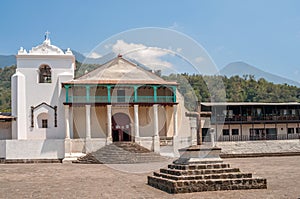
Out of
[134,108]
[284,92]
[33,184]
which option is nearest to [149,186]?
[33,184]

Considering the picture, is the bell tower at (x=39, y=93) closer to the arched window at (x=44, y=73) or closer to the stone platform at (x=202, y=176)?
the arched window at (x=44, y=73)

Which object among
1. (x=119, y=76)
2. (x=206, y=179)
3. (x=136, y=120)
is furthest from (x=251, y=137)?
(x=206, y=179)

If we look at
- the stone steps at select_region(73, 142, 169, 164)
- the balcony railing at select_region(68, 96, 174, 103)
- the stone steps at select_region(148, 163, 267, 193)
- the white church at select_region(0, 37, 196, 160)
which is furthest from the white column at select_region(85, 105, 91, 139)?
the stone steps at select_region(148, 163, 267, 193)

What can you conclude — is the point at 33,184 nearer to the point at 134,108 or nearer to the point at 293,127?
the point at 134,108

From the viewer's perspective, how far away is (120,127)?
34281 millimetres

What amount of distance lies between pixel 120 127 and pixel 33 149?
720 cm

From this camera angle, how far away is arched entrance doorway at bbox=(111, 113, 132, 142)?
34219 mm

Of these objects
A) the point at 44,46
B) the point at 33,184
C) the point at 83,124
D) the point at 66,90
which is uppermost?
the point at 44,46

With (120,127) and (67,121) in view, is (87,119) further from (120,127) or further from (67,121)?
(120,127)

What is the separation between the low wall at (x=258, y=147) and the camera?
34406 mm

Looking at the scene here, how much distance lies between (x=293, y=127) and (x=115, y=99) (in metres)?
18.5

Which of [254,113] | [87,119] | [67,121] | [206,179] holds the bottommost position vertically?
[206,179]

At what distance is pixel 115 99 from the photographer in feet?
108

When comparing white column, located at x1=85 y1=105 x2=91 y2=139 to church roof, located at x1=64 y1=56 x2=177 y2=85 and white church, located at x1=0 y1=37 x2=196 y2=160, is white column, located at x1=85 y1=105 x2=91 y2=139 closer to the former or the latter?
white church, located at x1=0 y1=37 x2=196 y2=160
